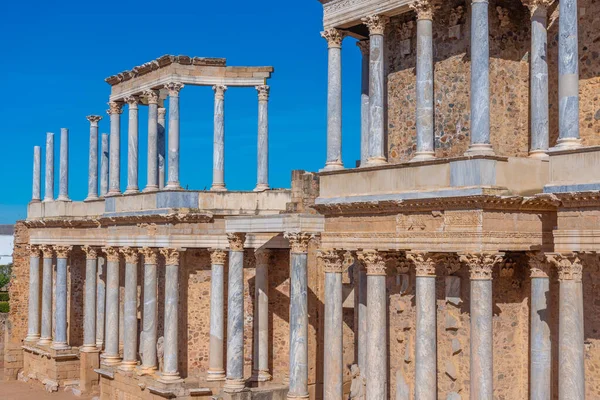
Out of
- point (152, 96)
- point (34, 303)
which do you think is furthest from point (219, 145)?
point (34, 303)

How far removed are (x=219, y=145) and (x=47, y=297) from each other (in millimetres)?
12218

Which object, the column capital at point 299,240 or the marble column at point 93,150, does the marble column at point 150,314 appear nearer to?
the column capital at point 299,240

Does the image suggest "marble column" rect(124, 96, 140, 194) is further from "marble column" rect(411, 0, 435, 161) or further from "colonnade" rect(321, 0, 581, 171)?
"marble column" rect(411, 0, 435, 161)

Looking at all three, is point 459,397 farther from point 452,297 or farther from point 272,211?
point 272,211

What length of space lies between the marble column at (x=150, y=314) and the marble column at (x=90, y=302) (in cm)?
568

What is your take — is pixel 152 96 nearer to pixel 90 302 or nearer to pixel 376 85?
pixel 90 302

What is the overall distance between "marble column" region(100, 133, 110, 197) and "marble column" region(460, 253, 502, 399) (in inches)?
757

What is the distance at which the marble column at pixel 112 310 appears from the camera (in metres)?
28.7

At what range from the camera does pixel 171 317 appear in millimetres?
25375

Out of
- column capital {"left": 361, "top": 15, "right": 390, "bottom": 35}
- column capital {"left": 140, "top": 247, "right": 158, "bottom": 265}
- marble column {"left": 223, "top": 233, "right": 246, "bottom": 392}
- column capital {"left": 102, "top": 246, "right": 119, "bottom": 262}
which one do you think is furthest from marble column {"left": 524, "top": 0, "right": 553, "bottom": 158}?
column capital {"left": 102, "top": 246, "right": 119, "bottom": 262}

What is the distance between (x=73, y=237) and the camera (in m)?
33.0

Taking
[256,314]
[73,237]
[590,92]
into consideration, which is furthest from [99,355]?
[590,92]

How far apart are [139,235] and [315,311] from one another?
21.2 feet

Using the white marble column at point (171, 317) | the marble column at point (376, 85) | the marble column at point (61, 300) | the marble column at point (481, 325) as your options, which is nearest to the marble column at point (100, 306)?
the marble column at point (61, 300)
